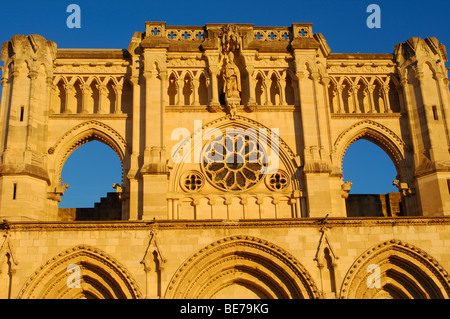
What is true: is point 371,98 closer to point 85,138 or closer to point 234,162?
point 234,162

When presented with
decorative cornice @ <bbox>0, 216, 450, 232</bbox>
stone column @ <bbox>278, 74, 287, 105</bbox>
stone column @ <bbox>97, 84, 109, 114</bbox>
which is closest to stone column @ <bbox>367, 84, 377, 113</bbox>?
stone column @ <bbox>278, 74, 287, 105</bbox>

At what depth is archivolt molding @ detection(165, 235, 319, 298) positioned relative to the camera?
16.7 meters

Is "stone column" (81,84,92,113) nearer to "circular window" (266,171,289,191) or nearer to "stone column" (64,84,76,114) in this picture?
"stone column" (64,84,76,114)

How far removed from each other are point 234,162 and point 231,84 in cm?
263

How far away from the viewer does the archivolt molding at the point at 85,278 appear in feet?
54.1

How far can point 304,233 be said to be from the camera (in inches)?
679

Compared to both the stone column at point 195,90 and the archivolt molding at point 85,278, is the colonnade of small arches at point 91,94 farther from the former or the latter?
the archivolt molding at point 85,278

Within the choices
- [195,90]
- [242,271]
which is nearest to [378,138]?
[195,90]

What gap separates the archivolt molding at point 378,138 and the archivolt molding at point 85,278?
8432 millimetres

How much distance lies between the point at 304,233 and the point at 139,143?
20.7 feet

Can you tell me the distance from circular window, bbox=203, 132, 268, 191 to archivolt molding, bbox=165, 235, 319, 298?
332 centimetres

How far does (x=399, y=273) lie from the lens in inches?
689

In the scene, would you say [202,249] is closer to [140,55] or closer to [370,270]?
[370,270]

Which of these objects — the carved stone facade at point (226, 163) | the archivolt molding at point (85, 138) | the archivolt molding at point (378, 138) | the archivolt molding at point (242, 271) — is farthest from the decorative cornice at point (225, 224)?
the archivolt molding at point (378, 138)
